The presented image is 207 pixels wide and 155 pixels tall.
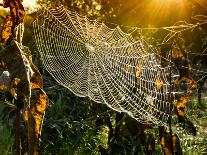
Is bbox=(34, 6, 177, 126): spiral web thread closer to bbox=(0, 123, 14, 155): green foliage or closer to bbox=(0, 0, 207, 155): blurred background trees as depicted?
bbox=(0, 0, 207, 155): blurred background trees

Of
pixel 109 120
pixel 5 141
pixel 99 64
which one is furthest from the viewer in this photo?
pixel 99 64

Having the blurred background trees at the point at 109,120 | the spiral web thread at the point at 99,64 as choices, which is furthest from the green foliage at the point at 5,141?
the spiral web thread at the point at 99,64

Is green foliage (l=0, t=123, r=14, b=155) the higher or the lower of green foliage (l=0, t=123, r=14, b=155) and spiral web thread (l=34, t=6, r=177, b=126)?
the lower

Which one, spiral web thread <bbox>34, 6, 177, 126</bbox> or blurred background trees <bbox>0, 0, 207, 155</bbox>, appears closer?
blurred background trees <bbox>0, 0, 207, 155</bbox>

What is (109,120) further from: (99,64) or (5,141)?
(99,64)

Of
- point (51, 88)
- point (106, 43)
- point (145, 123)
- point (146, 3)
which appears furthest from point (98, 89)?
point (146, 3)

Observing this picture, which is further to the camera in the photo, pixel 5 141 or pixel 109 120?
pixel 5 141

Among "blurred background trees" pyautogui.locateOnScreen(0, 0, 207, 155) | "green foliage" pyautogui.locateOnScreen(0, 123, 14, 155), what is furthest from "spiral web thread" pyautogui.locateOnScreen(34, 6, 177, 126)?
"green foliage" pyautogui.locateOnScreen(0, 123, 14, 155)

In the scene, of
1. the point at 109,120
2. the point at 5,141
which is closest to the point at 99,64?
the point at 5,141

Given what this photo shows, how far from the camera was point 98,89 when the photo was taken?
17.4ft

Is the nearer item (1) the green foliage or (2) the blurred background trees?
(2) the blurred background trees

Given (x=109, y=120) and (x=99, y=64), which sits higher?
(x=99, y=64)

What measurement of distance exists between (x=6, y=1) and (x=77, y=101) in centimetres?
472

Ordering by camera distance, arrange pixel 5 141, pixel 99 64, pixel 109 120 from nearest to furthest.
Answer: pixel 109 120
pixel 5 141
pixel 99 64
